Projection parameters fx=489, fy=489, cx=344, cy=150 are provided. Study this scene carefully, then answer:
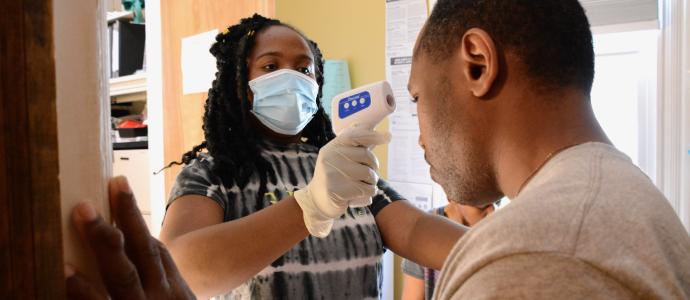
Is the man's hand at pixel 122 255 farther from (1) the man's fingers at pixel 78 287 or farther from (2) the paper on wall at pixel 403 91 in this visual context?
(2) the paper on wall at pixel 403 91

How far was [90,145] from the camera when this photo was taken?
327mm

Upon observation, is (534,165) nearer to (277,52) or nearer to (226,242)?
(226,242)

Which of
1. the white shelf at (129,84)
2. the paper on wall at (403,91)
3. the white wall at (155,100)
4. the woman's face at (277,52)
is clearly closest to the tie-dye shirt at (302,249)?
the woman's face at (277,52)

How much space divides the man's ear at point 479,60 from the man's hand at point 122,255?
0.41m

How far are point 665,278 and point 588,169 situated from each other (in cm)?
12

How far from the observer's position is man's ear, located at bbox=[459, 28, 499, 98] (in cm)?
60

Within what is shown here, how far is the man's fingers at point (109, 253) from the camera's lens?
1.06 feet

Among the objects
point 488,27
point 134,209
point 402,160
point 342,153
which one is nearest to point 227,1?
point 402,160

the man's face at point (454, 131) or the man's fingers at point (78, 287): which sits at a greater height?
the man's face at point (454, 131)

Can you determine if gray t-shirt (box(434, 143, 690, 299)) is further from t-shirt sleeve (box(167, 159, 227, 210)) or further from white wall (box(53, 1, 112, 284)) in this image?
t-shirt sleeve (box(167, 159, 227, 210))

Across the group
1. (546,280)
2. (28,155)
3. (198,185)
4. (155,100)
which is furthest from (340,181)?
(155,100)

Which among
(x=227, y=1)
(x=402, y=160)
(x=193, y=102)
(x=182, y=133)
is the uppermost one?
(x=227, y=1)

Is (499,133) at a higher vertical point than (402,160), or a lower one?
higher

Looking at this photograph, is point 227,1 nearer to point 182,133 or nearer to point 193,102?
point 193,102
